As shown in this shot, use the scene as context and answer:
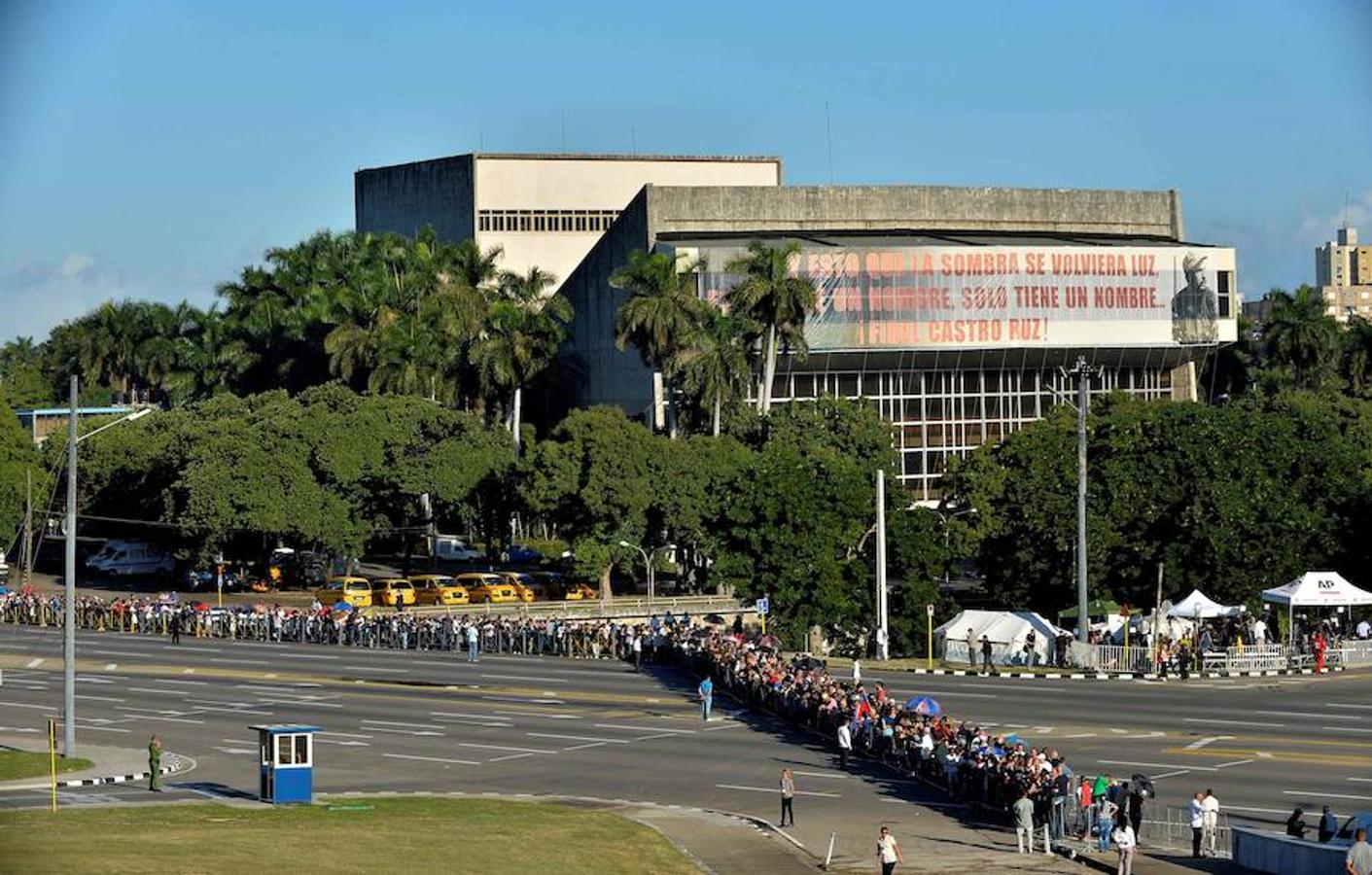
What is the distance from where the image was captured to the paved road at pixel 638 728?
4691 centimetres

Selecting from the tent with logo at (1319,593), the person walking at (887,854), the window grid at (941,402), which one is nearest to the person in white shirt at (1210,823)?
the person walking at (887,854)

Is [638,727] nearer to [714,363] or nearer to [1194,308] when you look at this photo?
[714,363]

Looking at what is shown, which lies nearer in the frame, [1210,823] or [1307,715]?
[1210,823]

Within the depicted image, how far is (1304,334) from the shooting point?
135 metres

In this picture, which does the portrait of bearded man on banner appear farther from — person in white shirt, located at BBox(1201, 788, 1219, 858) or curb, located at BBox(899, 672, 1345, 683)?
person in white shirt, located at BBox(1201, 788, 1219, 858)

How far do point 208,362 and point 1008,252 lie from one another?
52.9 m

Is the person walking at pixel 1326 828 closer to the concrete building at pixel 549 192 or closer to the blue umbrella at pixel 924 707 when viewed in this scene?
the blue umbrella at pixel 924 707

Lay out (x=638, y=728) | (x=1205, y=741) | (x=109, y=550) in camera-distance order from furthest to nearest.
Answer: (x=109, y=550) → (x=638, y=728) → (x=1205, y=741)

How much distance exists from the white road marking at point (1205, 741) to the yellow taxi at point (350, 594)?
157 ft

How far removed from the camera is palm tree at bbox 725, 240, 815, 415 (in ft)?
358

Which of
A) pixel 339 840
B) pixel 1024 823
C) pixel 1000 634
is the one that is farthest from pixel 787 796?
pixel 1000 634

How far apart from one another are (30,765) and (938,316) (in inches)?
3220

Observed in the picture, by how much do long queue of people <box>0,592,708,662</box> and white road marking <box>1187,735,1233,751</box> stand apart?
2579 centimetres

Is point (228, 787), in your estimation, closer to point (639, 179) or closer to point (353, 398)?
point (353, 398)
